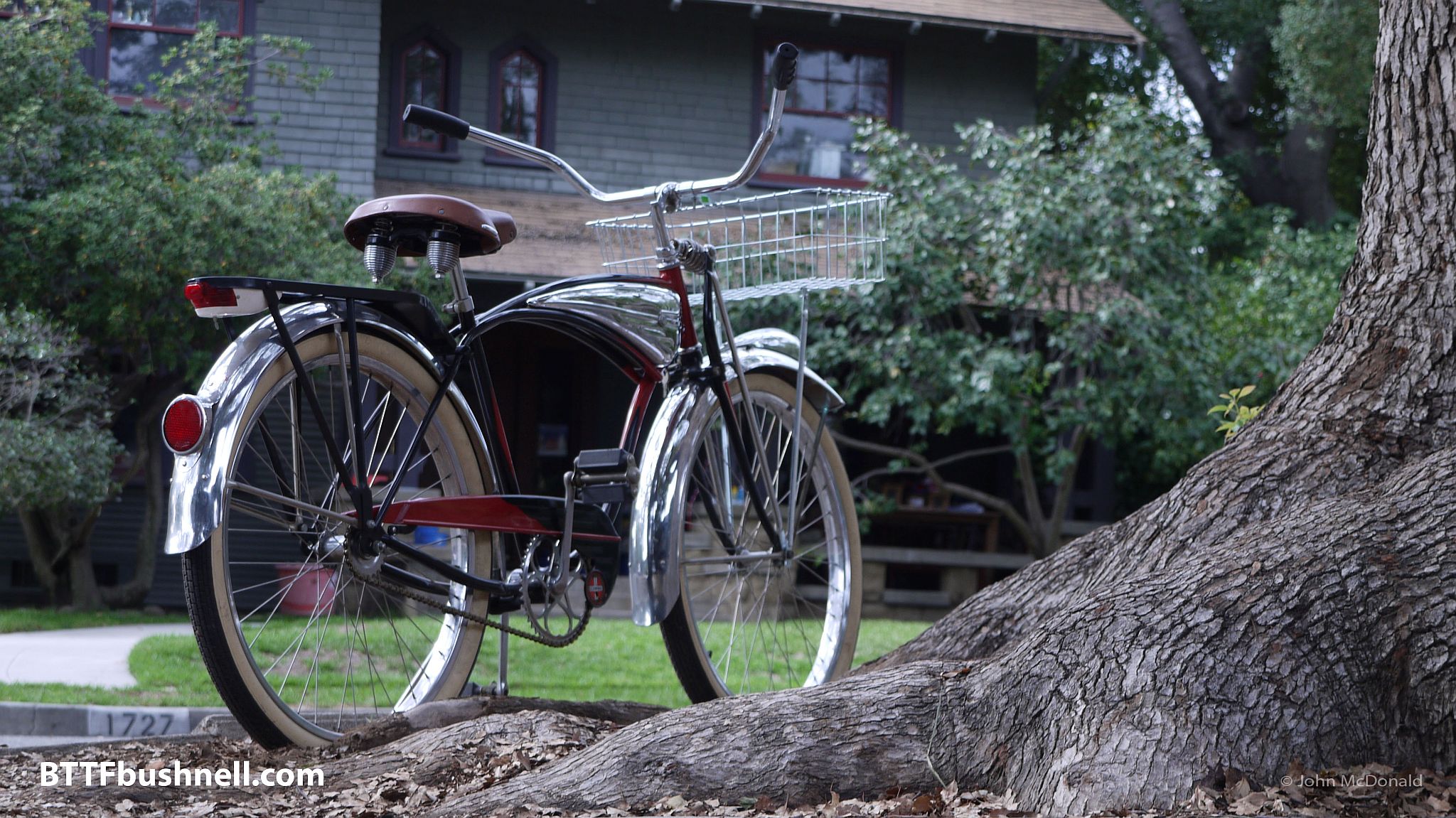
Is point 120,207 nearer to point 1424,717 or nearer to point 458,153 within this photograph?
point 458,153

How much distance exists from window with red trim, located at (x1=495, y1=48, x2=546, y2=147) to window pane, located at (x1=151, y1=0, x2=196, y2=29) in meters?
2.92

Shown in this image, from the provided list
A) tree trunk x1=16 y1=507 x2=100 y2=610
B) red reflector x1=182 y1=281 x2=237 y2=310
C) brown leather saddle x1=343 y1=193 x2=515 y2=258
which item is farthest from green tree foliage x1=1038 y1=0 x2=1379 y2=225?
red reflector x1=182 y1=281 x2=237 y2=310

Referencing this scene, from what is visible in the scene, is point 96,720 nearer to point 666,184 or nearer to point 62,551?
point 666,184

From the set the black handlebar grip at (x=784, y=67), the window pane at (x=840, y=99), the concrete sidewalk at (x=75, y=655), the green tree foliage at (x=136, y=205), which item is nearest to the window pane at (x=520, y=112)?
the window pane at (x=840, y=99)

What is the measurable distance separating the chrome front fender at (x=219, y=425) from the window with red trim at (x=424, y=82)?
1048 centimetres

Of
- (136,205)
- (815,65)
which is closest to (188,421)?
(136,205)

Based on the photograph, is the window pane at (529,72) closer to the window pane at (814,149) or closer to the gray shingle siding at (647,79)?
the gray shingle siding at (647,79)

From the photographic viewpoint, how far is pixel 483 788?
263cm

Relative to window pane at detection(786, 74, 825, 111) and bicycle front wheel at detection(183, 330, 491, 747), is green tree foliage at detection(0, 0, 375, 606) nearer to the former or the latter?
window pane at detection(786, 74, 825, 111)

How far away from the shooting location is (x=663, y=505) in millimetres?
3367

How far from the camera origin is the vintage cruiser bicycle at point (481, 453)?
2779 mm

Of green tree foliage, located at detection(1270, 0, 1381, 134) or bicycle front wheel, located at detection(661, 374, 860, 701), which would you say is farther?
green tree foliage, located at detection(1270, 0, 1381, 134)

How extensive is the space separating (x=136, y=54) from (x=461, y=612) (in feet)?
32.5

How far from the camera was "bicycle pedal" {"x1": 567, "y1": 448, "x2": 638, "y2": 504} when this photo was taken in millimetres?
3477
